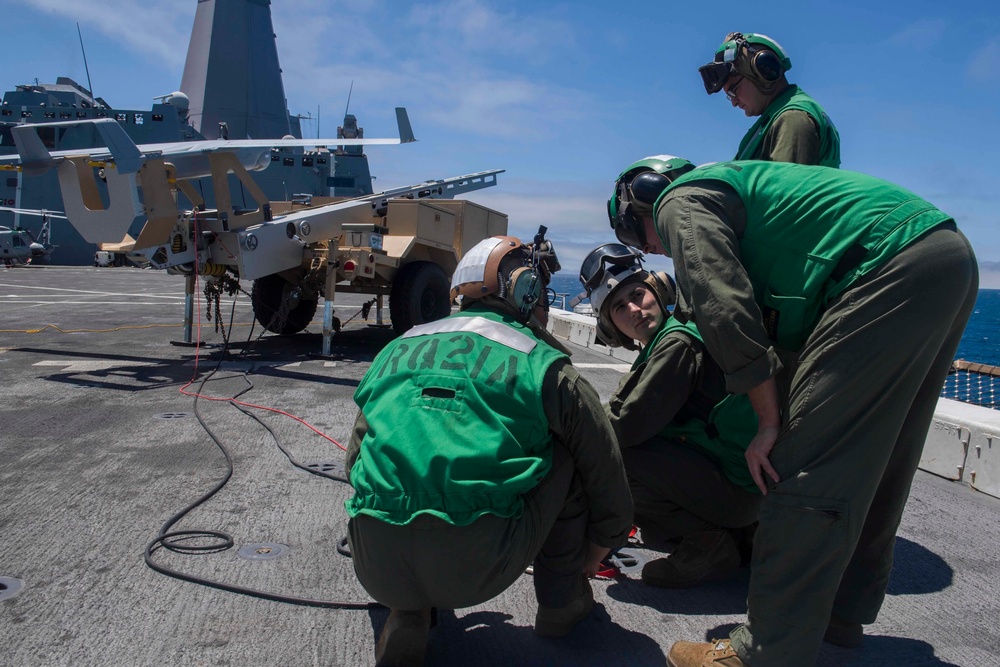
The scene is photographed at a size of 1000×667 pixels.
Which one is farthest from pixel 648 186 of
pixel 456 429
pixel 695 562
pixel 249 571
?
pixel 249 571

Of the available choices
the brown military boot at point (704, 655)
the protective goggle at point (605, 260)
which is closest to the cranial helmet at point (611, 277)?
the protective goggle at point (605, 260)

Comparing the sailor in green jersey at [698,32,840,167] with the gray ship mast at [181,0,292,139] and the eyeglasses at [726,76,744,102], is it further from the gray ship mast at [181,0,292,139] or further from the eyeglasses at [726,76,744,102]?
the gray ship mast at [181,0,292,139]

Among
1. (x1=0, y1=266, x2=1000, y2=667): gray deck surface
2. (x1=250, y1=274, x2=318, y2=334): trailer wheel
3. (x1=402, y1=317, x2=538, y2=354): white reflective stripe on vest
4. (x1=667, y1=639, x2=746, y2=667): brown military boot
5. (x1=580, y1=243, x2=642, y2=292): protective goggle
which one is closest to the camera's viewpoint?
(x1=667, y1=639, x2=746, y2=667): brown military boot

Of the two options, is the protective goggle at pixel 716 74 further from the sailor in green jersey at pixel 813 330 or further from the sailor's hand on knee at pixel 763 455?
the sailor's hand on knee at pixel 763 455

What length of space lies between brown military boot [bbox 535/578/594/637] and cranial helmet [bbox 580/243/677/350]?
123 centimetres

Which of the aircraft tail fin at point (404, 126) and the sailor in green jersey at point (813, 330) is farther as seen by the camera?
the aircraft tail fin at point (404, 126)

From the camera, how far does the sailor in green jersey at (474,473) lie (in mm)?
1898

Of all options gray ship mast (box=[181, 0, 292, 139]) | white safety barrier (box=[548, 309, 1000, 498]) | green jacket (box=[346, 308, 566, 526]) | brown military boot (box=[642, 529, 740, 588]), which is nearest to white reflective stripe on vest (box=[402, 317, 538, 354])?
green jacket (box=[346, 308, 566, 526])

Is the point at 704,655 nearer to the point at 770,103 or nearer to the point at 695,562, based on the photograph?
the point at 695,562

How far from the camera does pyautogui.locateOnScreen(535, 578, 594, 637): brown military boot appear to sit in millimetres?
2279

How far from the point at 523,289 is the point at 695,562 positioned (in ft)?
4.27

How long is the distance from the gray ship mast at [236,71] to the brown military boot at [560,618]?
38000 millimetres

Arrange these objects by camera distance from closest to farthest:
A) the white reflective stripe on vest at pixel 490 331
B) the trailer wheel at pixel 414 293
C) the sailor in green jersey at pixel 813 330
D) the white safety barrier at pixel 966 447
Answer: the sailor in green jersey at pixel 813 330, the white reflective stripe on vest at pixel 490 331, the white safety barrier at pixel 966 447, the trailer wheel at pixel 414 293

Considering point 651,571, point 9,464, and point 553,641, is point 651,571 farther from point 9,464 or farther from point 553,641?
point 9,464
